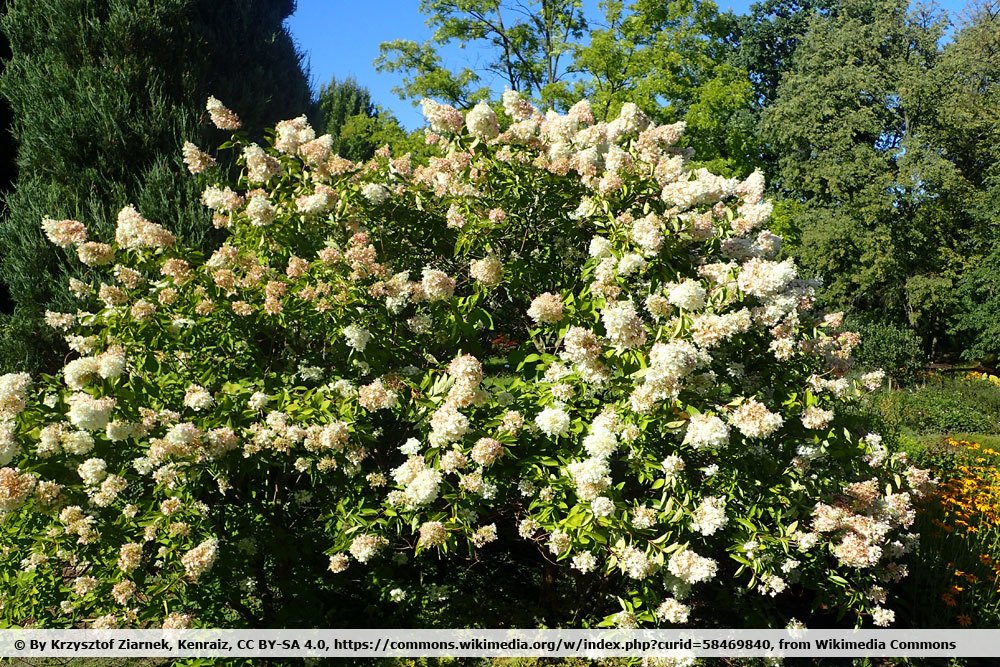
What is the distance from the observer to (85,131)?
586cm

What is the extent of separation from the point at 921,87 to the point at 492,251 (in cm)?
2106

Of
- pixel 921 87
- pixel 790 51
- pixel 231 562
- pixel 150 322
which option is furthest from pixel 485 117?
pixel 790 51

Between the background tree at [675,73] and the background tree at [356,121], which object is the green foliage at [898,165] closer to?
the background tree at [675,73]

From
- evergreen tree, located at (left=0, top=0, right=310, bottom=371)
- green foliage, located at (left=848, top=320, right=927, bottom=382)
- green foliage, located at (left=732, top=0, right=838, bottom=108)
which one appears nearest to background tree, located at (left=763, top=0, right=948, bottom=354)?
green foliage, located at (left=848, top=320, right=927, bottom=382)

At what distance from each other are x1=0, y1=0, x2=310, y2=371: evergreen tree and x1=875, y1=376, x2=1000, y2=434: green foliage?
32.1ft

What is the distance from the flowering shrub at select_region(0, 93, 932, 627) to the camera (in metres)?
3.14

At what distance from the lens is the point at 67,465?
3.35 meters

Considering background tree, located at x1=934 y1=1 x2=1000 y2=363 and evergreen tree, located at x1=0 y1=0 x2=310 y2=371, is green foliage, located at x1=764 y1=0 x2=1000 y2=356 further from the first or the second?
evergreen tree, located at x1=0 y1=0 x2=310 y2=371

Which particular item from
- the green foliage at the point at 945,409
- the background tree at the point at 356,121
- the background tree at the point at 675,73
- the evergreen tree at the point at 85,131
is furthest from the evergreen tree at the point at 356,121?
the green foliage at the point at 945,409

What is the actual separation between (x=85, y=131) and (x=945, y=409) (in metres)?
13.2

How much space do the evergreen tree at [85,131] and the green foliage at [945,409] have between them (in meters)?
9.78

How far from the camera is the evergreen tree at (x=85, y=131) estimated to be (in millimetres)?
5797

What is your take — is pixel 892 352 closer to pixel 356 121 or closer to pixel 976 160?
pixel 976 160

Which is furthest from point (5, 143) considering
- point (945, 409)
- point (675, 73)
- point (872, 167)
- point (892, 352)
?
point (872, 167)
